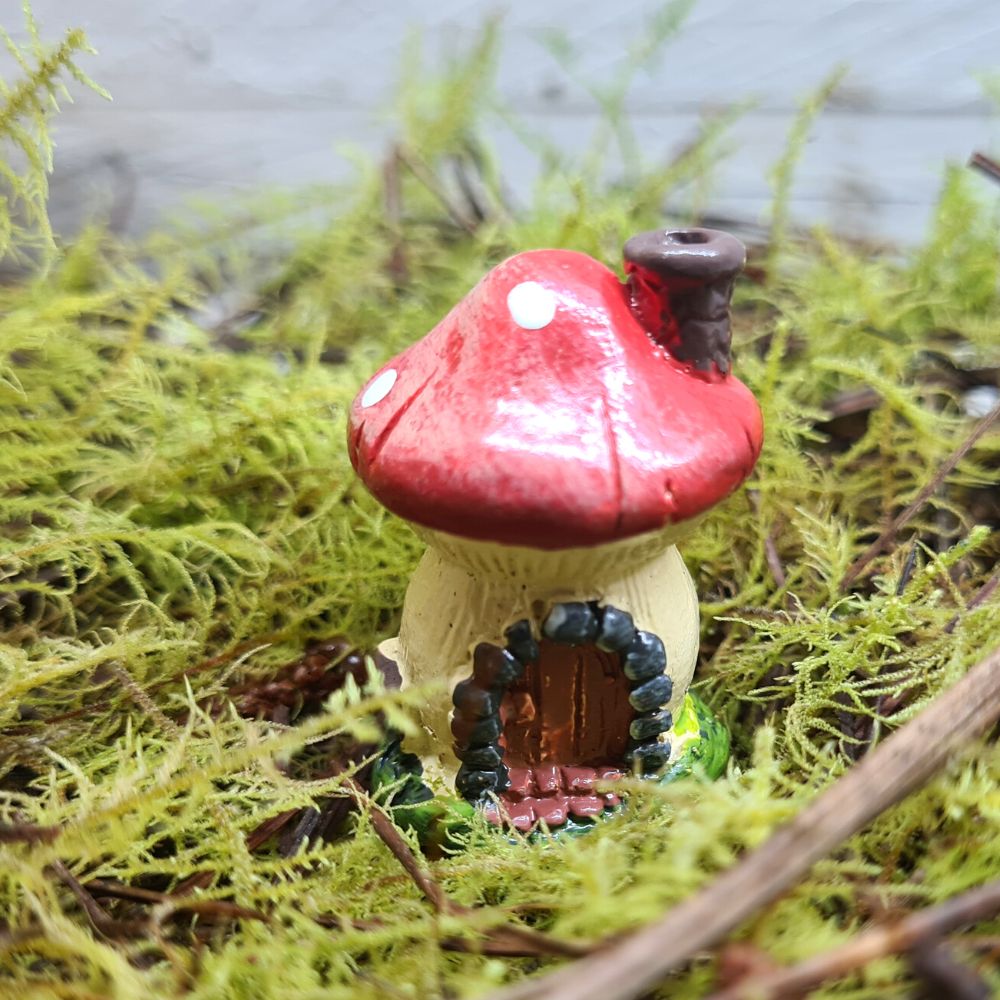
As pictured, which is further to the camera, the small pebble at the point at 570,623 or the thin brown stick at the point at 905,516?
the thin brown stick at the point at 905,516

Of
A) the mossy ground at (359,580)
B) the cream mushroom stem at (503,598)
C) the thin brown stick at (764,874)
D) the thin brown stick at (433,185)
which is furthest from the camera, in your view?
the thin brown stick at (433,185)

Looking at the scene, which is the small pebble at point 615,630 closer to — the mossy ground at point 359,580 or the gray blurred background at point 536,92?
the mossy ground at point 359,580

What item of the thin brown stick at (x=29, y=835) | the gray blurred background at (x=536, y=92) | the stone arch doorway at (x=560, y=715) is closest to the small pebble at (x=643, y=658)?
the stone arch doorway at (x=560, y=715)

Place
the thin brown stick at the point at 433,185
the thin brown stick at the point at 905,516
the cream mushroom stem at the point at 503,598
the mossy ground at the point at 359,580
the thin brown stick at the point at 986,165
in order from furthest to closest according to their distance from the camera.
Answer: the thin brown stick at the point at 433,185, the thin brown stick at the point at 986,165, the thin brown stick at the point at 905,516, the cream mushroom stem at the point at 503,598, the mossy ground at the point at 359,580

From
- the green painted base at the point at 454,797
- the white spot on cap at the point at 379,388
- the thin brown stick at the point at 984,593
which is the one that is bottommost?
the green painted base at the point at 454,797

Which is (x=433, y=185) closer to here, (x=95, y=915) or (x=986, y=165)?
(x=986, y=165)

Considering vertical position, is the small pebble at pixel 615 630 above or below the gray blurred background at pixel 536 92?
below

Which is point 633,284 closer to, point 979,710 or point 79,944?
point 979,710

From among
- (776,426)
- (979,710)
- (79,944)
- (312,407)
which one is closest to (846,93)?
(776,426)
